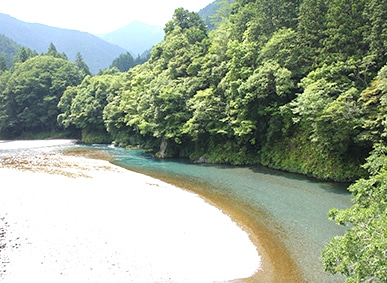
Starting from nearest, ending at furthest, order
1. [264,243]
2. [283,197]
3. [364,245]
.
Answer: [364,245] → [264,243] → [283,197]

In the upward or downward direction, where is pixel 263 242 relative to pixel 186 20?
downward

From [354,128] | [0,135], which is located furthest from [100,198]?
[0,135]

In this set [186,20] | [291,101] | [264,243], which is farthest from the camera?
[186,20]

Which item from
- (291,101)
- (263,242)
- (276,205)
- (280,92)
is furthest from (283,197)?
(291,101)

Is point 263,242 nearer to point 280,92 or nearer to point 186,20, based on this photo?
point 280,92

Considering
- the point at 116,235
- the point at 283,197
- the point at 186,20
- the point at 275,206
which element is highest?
the point at 186,20

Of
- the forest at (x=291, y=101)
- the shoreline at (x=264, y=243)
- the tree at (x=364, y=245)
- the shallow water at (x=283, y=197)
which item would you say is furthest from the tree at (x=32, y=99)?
the tree at (x=364, y=245)

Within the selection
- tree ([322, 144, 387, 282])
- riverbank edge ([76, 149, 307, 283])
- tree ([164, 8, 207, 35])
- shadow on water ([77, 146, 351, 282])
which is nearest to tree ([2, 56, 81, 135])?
tree ([164, 8, 207, 35])

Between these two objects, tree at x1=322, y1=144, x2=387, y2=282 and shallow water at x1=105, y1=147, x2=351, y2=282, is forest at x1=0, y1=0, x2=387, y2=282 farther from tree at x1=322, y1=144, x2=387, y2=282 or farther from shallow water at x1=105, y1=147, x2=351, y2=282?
shallow water at x1=105, y1=147, x2=351, y2=282

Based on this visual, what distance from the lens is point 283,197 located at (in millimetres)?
20188

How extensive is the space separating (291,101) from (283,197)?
10890 millimetres

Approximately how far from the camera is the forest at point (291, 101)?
15.6 metres

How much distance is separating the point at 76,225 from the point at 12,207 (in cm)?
577

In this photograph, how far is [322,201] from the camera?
62.4ft
